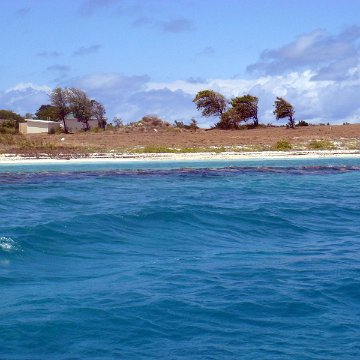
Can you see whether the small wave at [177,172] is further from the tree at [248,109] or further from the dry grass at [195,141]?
the tree at [248,109]

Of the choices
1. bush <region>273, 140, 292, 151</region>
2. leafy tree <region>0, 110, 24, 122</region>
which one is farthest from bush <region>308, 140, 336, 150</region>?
leafy tree <region>0, 110, 24, 122</region>

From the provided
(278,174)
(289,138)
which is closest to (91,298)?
(278,174)

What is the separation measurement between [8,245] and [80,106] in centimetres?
6525

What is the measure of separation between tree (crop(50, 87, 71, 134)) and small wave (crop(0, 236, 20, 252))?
61.9 m

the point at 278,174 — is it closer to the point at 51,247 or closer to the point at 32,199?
the point at 32,199

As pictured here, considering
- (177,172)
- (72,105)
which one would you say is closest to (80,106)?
(72,105)

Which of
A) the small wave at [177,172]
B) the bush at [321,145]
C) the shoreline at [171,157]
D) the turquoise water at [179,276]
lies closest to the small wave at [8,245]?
the turquoise water at [179,276]

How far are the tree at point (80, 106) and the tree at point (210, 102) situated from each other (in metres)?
12.2

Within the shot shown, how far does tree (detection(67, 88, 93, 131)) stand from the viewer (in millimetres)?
77750

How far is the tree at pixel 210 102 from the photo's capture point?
72750mm

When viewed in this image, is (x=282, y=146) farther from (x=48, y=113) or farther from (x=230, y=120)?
(x=48, y=113)

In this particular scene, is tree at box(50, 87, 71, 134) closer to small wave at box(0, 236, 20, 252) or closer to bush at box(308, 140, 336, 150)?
bush at box(308, 140, 336, 150)

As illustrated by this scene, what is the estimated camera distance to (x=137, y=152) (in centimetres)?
4850

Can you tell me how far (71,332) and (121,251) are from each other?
17.6 ft
